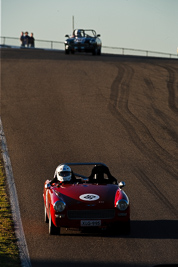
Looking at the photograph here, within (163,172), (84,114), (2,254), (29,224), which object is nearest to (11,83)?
(84,114)

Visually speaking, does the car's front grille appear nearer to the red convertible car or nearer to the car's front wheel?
the red convertible car

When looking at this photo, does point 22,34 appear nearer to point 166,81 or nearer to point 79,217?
point 166,81

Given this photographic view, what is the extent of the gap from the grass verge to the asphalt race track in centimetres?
30

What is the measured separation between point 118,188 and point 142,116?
42.5 feet

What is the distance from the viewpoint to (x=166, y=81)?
3212 cm

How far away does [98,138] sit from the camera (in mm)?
20891

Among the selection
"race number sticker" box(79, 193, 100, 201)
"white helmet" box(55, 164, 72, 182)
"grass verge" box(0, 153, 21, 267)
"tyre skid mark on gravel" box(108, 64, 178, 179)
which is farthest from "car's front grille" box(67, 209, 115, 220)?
"tyre skid mark on gravel" box(108, 64, 178, 179)

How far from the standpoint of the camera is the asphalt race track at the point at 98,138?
10.1 metres

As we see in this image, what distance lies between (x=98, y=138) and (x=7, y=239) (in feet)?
35.3

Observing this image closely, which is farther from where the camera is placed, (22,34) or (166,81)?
(22,34)

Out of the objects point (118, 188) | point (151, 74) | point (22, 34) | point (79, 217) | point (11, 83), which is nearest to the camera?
point (79, 217)

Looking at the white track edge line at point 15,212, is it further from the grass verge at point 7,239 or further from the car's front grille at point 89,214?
the car's front grille at point 89,214

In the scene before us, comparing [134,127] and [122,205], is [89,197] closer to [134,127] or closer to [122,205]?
[122,205]

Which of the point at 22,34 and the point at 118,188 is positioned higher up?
the point at 22,34
